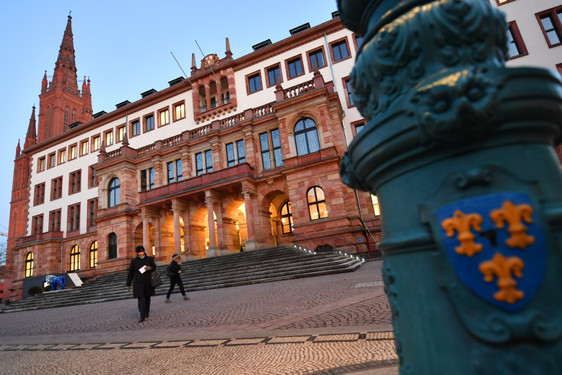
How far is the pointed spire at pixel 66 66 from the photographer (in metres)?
50.2

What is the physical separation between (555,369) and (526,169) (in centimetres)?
58

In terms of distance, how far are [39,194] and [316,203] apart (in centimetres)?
3619

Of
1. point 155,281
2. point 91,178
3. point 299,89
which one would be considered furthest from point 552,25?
point 91,178

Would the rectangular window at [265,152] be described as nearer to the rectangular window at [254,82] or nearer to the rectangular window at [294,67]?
the rectangular window at [254,82]

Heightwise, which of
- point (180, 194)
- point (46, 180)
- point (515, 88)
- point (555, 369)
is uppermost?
point (46, 180)

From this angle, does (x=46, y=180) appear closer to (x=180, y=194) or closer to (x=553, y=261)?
(x=180, y=194)

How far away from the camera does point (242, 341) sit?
3574 millimetres

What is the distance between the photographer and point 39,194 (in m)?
35.1

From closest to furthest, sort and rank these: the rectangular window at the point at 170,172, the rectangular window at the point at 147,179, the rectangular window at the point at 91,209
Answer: the rectangular window at the point at 170,172 < the rectangular window at the point at 147,179 < the rectangular window at the point at 91,209

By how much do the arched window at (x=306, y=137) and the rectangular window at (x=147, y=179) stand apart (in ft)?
45.7

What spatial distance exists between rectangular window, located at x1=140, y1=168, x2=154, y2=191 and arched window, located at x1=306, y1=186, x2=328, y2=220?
14.8m

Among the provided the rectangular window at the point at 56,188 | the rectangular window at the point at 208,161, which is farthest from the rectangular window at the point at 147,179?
the rectangular window at the point at 56,188

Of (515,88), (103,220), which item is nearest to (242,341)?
(515,88)

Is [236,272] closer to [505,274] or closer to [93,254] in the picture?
[505,274]
